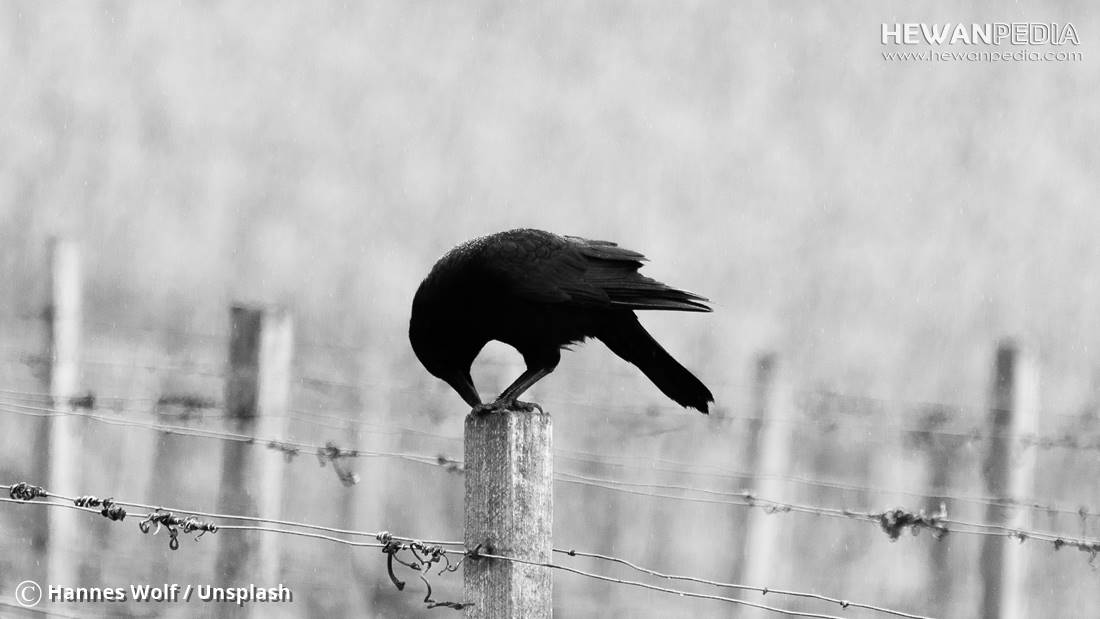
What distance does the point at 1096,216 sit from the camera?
66.9 feet

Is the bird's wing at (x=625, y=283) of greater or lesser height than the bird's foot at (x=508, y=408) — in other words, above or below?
above

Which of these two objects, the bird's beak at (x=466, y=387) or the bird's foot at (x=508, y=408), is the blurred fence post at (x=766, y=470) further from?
the bird's foot at (x=508, y=408)

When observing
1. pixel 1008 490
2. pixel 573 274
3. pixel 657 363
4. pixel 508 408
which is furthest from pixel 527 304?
pixel 1008 490

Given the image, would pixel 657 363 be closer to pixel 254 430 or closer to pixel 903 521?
pixel 903 521

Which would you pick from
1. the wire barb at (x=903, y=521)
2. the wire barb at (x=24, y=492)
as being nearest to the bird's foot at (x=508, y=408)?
the wire barb at (x=24, y=492)

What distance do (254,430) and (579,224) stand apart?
15.6 metres

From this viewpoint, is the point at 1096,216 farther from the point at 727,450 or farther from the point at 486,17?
the point at 486,17

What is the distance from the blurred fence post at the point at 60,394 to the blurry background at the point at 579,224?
2162 millimetres

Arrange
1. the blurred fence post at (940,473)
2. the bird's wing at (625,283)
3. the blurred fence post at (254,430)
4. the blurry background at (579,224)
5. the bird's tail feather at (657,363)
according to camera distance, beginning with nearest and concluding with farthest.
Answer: the bird's wing at (625,283)
the bird's tail feather at (657,363)
the blurred fence post at (254,430)
the blurred fence post at (940,473)
the blurry background at (579,224)

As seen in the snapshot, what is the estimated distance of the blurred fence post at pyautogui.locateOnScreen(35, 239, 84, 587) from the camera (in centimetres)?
442

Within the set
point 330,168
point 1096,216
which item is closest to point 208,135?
point 330,168

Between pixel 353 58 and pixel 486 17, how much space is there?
11.2 feet

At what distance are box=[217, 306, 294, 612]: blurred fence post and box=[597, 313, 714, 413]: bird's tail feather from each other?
122cm

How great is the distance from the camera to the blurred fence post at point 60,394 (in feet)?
14.5
